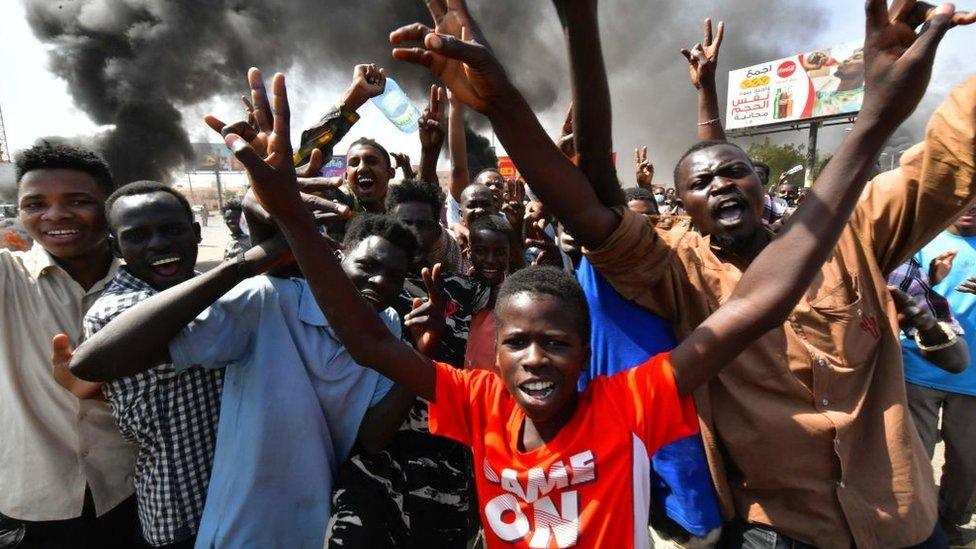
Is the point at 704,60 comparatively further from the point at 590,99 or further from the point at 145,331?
the point at 145,331

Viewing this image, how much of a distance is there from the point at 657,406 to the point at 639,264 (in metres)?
0.32

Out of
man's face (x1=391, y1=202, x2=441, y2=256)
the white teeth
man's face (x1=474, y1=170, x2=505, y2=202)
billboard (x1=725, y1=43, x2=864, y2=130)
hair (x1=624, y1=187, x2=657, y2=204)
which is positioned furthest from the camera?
billboard (x1=725, y1=43, x2=864, y2=130)

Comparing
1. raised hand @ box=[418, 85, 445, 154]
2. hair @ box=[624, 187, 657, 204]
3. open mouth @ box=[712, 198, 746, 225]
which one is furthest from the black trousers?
hair @ box=[624, 187, 657, 204]

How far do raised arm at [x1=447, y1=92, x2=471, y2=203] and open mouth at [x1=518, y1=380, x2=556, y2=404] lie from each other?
2.66 meters

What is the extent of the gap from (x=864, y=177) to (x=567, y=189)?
2.04 feet

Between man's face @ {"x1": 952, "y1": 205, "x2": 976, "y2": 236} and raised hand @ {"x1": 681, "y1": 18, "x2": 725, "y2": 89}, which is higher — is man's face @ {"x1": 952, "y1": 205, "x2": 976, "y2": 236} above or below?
below

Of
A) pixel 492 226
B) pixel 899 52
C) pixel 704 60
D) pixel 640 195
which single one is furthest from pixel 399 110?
pixel 899 52

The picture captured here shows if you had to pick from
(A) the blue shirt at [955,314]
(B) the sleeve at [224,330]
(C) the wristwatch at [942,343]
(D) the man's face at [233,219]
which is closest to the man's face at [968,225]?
(A) the blue shirt at [955,314]

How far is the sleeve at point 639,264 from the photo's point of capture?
1.12 m

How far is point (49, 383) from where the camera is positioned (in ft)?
5.23

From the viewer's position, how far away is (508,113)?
3.37 ft

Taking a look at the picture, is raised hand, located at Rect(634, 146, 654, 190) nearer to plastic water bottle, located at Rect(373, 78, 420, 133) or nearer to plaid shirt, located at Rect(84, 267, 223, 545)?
plastic water bottle, located at Rect(373, 78, 420, 133)

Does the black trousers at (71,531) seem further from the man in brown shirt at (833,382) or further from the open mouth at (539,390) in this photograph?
the man in brown shirt at (833,382)

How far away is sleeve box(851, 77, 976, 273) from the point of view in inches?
44.5
